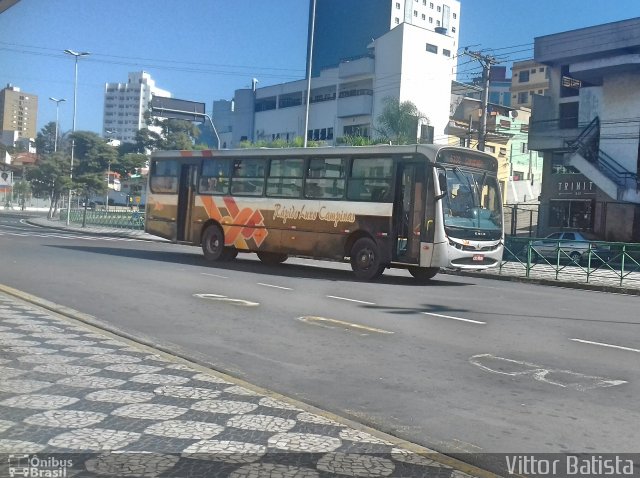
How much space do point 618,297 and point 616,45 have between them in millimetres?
22476

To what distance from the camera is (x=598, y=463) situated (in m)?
4.61

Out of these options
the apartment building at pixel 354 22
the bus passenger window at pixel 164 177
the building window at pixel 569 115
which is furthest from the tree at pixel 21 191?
the bus passenger window at pixel 164 177

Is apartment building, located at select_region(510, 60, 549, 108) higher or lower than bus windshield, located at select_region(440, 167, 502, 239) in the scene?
higher

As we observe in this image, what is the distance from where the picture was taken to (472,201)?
16656mm

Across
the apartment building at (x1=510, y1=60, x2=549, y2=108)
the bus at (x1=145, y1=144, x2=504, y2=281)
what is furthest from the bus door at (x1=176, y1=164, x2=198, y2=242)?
the apartment building at (x1=510, y1=60, x2=549, y2=108)

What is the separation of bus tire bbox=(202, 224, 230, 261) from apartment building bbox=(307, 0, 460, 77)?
81.2 m

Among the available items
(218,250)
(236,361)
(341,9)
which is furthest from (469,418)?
(341,9)

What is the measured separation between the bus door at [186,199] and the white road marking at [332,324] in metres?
11.8

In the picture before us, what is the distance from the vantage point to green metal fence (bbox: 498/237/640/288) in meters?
18.9

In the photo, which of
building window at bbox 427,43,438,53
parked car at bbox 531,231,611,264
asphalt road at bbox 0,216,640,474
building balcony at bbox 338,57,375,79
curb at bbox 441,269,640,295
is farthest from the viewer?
building window at bbox 427,43,438,53

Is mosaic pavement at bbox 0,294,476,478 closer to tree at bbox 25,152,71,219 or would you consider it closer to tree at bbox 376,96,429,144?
tree at bbox 376,96,429,144

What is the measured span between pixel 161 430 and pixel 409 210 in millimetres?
12284

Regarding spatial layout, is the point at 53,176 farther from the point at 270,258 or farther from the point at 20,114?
the point at 20,114

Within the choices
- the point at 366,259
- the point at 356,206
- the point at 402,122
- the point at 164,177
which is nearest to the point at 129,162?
the point at 402,122
